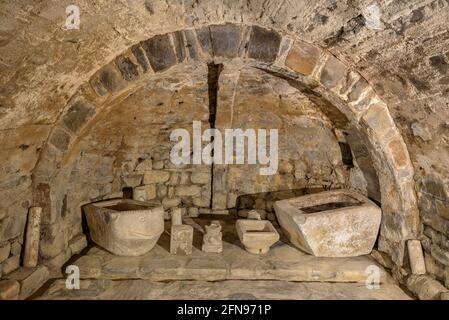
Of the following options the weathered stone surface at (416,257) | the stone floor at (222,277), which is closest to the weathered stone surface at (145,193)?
the stone floor at (222,277)

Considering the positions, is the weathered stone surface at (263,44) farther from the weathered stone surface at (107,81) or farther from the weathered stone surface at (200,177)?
the weathered stone surface at (200,177)

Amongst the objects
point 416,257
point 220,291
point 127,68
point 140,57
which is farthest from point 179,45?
point 416,257

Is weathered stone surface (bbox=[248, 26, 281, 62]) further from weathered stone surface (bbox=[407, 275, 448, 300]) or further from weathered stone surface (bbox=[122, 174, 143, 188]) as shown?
weathered stone surface (bbox=[122, 174, 143, 188])

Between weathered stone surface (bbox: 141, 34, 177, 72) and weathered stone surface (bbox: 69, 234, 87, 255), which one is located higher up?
weathered stone surface (bbox: 141, 34, 177, 72)

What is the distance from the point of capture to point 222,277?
3.35m

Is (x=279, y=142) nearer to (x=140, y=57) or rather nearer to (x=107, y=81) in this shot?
(x=140, y=57)

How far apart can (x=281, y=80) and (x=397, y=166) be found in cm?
152

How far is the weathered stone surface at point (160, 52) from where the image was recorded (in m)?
2.88

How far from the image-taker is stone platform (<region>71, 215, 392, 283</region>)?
3312mm

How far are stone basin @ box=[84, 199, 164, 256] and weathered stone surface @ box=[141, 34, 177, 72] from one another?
1.57 m

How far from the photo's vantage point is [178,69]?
3189mm

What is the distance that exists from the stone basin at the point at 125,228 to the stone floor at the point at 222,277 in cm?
11

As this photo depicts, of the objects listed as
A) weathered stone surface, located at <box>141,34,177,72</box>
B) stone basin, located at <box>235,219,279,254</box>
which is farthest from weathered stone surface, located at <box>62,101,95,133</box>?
stone basin, located at <box>235,219,279,254</box>

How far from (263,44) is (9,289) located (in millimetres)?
A: 3044
